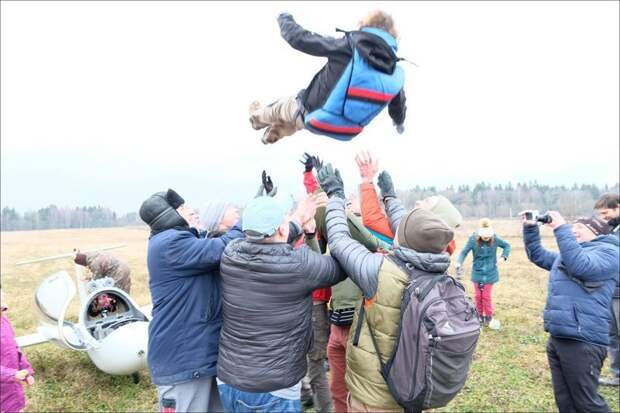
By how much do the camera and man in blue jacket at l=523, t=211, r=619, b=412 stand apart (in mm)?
42

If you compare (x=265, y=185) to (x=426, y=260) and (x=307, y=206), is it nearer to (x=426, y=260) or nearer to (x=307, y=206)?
(x=307, y=206)

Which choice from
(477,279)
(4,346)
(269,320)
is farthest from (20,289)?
(269,320)

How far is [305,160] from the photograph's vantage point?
392 cm

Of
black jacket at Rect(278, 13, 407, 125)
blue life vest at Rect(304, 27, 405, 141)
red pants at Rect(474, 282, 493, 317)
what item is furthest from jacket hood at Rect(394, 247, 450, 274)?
red pants at Rect(474, 282, 493, 317)

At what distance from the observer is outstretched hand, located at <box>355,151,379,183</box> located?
3207mm

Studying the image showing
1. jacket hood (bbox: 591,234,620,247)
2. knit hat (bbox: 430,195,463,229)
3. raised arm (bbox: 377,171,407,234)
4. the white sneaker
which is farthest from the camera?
the white sneaker

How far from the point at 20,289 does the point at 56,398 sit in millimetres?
11815

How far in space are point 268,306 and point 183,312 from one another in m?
0.85

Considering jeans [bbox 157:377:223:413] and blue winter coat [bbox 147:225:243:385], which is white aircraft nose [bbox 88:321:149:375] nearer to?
jeans [bbox 157:377:223:413]

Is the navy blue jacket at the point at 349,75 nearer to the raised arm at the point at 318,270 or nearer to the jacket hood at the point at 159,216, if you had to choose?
the raised arm at the point at 318,270

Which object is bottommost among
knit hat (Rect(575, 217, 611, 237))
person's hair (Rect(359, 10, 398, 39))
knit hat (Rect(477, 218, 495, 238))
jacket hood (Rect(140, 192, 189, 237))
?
knit hat (Rect(477, 218, 495, 238))

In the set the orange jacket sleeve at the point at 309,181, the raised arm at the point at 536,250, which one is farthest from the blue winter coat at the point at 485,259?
the orange jacket sleeve at the point at 309,181

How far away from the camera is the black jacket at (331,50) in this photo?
8.32 feet

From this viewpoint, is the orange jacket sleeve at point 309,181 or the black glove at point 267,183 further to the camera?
the orange jacket sleeve at point 309,181
